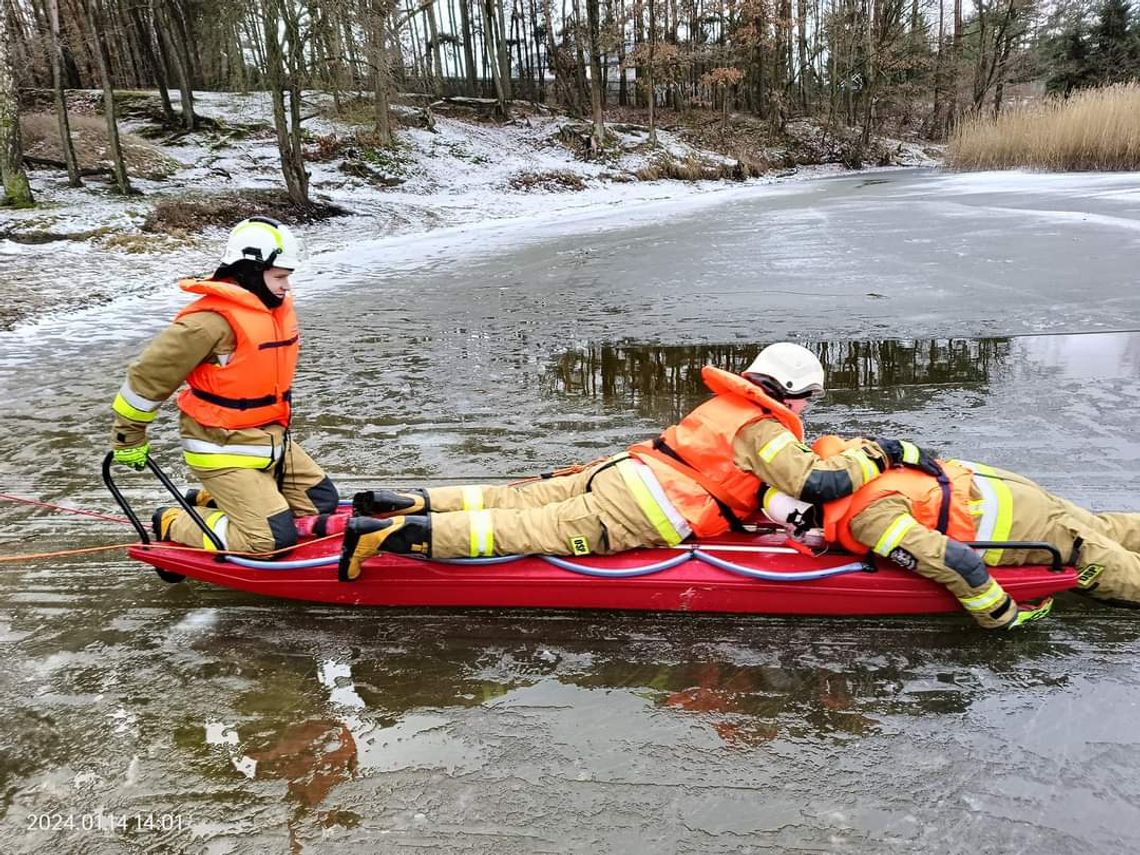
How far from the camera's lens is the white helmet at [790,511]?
3.07 meters

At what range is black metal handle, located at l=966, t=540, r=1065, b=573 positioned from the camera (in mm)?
2914

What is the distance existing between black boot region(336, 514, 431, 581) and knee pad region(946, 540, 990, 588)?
2.00 m

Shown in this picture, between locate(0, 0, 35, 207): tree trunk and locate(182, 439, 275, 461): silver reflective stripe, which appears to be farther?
locate(0, 0, 35, 207): tree trunk

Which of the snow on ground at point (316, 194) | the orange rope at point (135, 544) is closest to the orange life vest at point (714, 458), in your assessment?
the orange rope at point (135, 544)

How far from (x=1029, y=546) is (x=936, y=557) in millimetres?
436

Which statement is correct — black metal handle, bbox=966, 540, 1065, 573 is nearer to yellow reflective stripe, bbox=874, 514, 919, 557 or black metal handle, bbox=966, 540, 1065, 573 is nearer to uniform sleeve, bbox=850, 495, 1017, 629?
uniform sleeve, bbox=850, 495, 1017, 629

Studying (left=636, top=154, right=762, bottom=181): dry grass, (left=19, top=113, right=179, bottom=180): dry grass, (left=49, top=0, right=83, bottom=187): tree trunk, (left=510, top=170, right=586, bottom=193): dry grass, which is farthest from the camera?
(left=636, top=154, right=762, bottom=181): dry grass

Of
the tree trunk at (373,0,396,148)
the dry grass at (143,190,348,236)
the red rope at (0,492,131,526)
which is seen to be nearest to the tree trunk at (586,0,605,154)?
the tree trunk at (373,0,396,148)

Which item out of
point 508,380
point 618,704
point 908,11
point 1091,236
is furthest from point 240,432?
point 908,11

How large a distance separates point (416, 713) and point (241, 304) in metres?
1.74

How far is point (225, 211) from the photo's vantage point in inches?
558

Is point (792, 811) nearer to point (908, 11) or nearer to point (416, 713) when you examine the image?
point (416, 713)

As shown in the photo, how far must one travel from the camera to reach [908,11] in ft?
113

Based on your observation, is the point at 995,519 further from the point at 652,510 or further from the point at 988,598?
the point at 652,510
